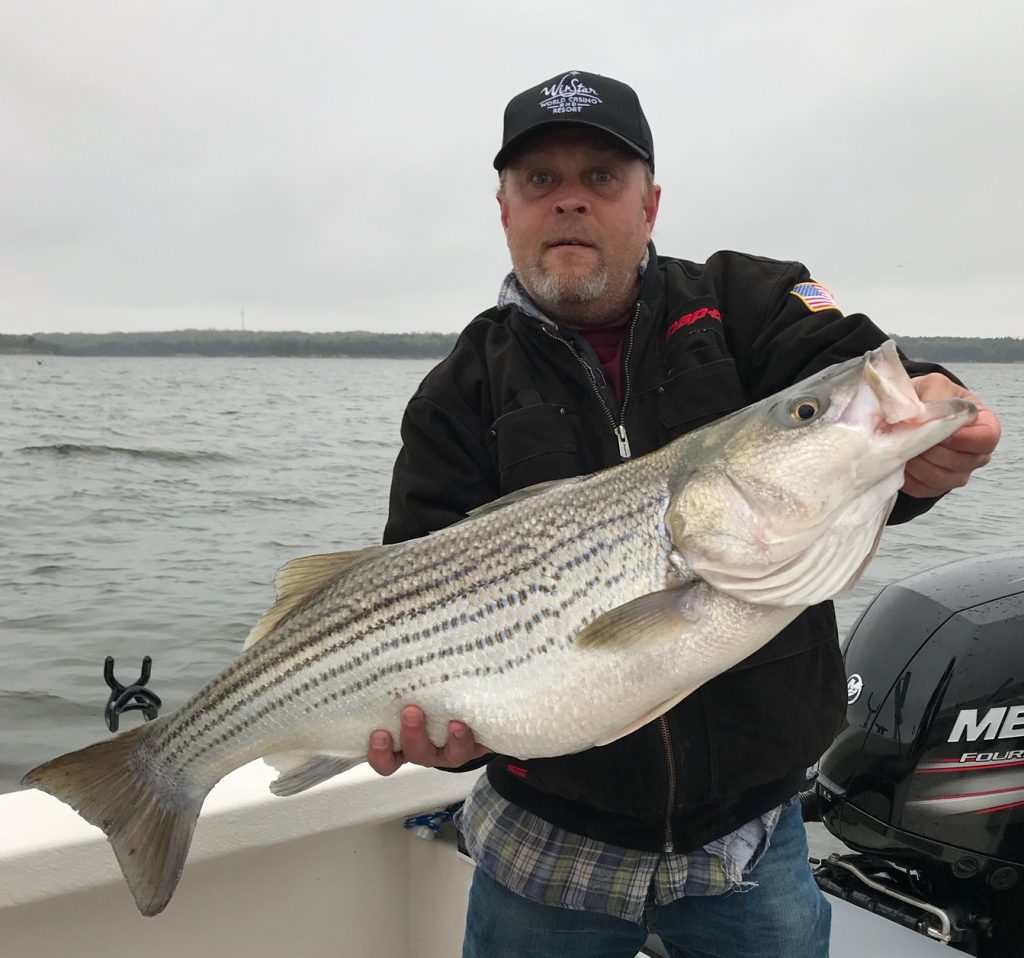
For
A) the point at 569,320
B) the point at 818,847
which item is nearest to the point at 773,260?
the point at 569,320

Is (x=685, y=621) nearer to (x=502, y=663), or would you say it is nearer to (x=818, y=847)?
(x=502, y=663)

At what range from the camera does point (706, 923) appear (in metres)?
2.73

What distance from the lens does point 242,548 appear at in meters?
13.1

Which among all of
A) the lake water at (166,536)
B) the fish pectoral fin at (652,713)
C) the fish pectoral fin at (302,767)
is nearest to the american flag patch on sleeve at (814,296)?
the fish pectoral fin at (652,713)

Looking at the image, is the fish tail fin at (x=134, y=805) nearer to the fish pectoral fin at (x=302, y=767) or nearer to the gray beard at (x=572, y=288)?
the fish pectoral fin at (x=302, y=767)

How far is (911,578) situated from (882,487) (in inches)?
74.6

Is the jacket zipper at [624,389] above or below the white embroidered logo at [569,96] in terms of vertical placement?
below

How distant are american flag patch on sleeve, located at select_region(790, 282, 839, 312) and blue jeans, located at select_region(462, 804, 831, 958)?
1.53 meters

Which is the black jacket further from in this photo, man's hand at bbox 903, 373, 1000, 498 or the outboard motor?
the outboard motor

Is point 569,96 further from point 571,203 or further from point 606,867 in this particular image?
point 606,867

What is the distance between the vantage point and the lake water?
864 cm

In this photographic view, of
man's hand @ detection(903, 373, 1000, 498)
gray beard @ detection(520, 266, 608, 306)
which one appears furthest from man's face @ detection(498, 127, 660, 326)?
man's hand @ detection(903, 373, 1000, 498)

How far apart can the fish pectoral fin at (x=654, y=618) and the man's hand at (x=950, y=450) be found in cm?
61

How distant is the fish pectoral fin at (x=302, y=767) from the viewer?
2725 millimetres
